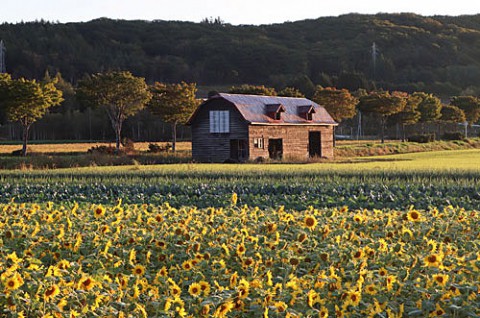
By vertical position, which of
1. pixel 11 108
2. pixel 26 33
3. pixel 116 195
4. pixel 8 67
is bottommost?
pixel 116 195

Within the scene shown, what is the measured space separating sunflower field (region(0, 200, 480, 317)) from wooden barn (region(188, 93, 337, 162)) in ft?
122

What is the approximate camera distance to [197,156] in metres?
50.5

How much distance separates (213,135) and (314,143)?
984 cm

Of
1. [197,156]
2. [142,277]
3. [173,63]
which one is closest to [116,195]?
[142,277]

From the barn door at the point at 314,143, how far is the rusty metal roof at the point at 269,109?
3.69 ft

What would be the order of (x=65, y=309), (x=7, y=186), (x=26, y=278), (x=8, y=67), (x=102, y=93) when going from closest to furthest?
(x=65, y=309)
(x=26, y=278)
(x=7, y=186)
(x=102, y=93)
(x=8, y=67)

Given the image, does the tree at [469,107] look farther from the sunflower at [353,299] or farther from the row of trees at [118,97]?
the sunflower at [353,299]

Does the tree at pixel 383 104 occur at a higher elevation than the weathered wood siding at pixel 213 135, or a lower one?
higher

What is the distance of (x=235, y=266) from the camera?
27.7 feet

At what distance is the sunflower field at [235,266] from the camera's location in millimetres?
6109

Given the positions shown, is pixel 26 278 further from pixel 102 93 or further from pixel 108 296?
pixel 102 93

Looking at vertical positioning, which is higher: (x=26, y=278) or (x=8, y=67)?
(x=8, y=67)

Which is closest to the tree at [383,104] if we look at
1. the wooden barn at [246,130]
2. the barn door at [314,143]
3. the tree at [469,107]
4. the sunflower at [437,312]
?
the tree at [469,107]

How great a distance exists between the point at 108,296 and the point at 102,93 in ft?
181
